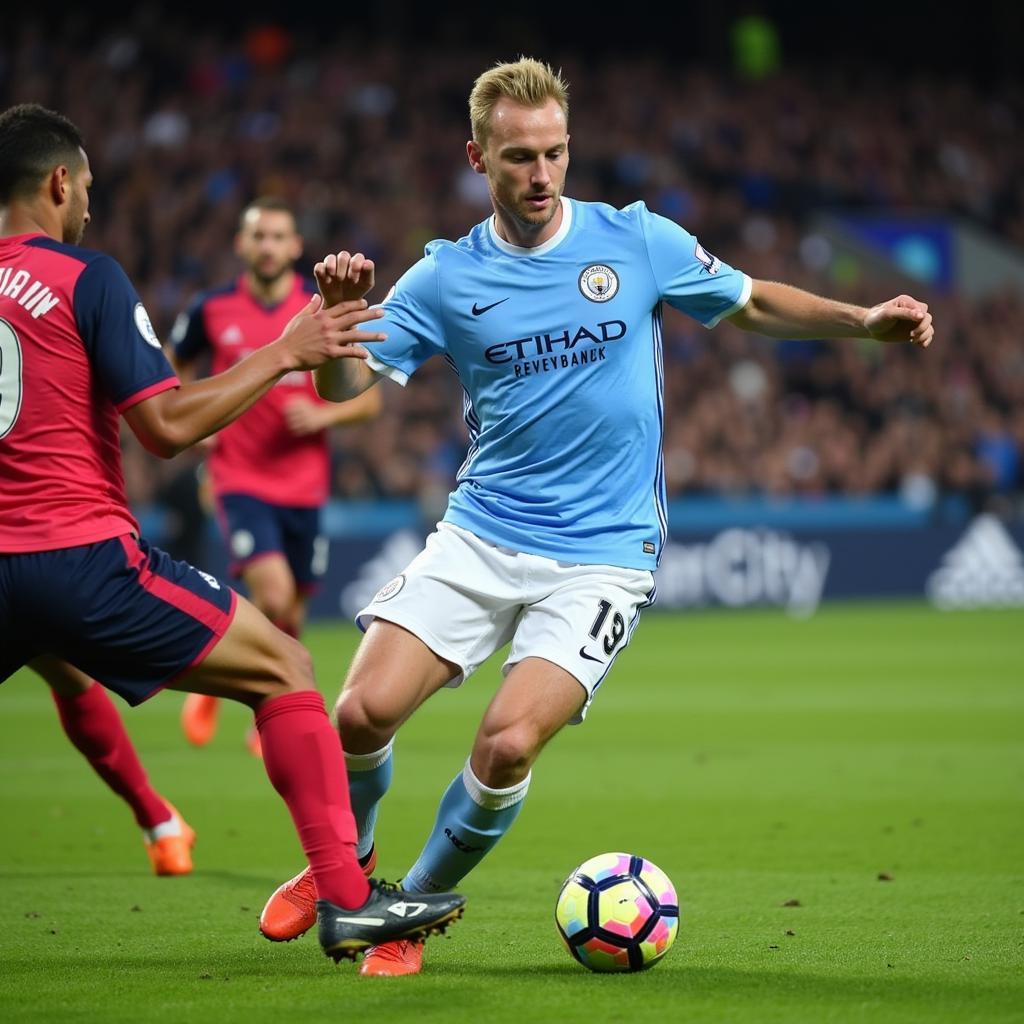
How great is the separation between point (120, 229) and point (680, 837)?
54.1ft

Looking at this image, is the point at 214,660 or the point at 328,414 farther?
the point at 328,414

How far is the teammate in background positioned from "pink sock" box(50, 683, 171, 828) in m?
3.10

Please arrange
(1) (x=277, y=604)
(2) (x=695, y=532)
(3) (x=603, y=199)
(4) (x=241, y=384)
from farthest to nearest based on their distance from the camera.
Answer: (3) (x=603, y=199)
(2) (x=695, y=532)
(1) (x=277, y=604)
(4) (x=241, y=384)

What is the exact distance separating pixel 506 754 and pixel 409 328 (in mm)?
1371

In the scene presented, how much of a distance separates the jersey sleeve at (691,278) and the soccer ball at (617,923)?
1733 millimetres

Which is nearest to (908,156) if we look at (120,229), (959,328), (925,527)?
(959,328)

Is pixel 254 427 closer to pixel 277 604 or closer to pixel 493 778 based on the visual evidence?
pixel 277 604

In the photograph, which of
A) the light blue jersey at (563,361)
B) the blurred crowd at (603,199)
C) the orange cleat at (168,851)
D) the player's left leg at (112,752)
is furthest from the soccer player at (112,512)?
the blurred crowd at (603,199)

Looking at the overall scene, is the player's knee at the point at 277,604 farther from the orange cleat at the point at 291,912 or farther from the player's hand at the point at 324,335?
the player's hand at the point at 324,335

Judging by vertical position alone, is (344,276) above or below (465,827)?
above

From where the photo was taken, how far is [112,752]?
6.46m

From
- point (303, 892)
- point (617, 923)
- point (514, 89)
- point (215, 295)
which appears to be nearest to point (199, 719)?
point (215, 295)

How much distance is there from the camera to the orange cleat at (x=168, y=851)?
6.71m

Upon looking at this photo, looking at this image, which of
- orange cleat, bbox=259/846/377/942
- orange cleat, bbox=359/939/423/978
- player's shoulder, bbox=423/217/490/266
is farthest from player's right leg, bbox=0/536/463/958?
player's shoulder, bbox=423/217/490/266
